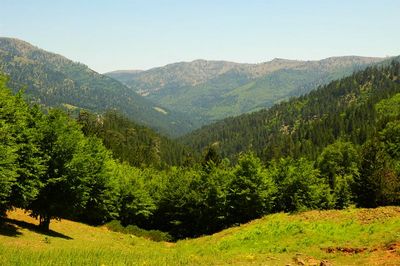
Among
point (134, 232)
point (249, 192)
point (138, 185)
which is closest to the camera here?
point (134, 232)

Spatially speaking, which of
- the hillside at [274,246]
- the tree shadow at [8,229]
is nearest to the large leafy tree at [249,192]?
the hillside at [274,246]

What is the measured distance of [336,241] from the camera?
30812 millimetres

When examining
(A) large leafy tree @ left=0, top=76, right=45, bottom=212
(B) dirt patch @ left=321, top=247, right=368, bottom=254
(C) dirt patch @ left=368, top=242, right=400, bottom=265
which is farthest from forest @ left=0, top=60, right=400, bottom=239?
(C) dirt patch @ left=368, top=242, right=400, bottom=265

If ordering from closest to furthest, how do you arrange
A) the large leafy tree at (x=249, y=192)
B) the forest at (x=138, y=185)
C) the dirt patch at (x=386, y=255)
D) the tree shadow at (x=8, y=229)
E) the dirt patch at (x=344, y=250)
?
the dirt patch at (x=386, y=255)
the dirt patch at (x=344, y=250)
the tree shadow at (x=8, y=229)
the forest at (x=138, y=185)
the large leafy tree at (x=249, y=192)

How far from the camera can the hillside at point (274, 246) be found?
21250 millimetres

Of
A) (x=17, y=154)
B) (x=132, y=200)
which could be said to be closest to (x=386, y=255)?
(x=17, y=154)

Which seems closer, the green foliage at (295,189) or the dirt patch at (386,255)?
the dirt patch at (386,255)

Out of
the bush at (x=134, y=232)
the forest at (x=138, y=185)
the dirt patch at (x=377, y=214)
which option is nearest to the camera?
the dirt patch at (x=377, y=214)

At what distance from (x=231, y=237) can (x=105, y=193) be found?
21.2 metres

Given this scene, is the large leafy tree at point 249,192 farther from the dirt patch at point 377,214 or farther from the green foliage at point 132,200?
the dirt patch at point 377,214

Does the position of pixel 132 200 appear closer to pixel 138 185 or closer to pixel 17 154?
pixel 138 185

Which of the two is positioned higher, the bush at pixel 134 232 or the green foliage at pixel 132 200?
the green foliage at pixel 132 200

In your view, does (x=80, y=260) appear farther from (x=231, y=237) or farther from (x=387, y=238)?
(x=231, y=237)

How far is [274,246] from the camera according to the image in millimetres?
33000
